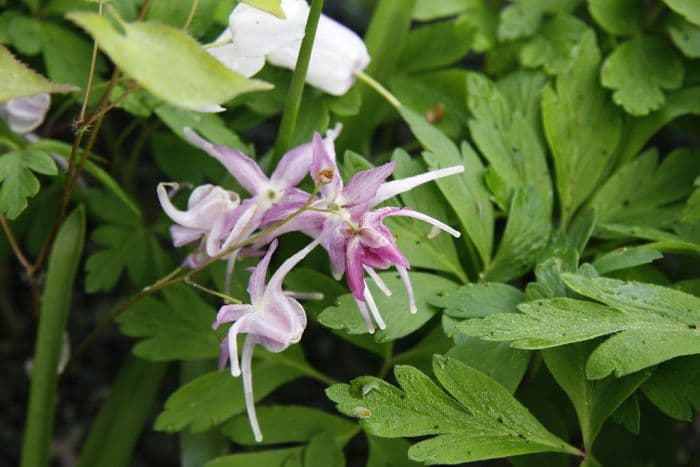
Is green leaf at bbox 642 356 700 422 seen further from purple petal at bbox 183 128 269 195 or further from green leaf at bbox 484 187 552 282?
purple petal at bbox 183 128 269 195

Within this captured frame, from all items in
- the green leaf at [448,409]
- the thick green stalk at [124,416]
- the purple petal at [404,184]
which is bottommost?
the thick green stalk at [124,416]

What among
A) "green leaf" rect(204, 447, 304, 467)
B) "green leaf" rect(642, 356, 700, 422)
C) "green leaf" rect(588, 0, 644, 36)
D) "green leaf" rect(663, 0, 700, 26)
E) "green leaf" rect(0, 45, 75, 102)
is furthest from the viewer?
"green leaf" rect(588, 0, 644, 36)

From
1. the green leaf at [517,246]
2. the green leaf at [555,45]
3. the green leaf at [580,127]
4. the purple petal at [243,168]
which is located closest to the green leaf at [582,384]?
the green leaf at [517,246]

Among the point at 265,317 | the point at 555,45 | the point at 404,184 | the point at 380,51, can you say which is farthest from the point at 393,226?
the point at 555,45

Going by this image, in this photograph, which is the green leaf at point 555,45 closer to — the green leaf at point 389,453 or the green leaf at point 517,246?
the green leaf at point 517,246

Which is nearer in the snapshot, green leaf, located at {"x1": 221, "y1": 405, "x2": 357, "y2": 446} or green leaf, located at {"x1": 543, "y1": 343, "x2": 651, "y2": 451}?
green leaf, located at {"x1": 543, "y1": 343, "x2": 651, "y2": 451}

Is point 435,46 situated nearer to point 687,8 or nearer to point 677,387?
point 687,8

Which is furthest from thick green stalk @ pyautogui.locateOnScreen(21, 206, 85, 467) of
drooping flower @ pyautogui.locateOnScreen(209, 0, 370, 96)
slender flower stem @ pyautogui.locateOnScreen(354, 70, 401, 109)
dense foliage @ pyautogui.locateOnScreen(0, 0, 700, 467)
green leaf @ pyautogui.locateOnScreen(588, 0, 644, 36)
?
green leaf @ pyautogui.locateOnScreen(588, 0, 644, 36)
